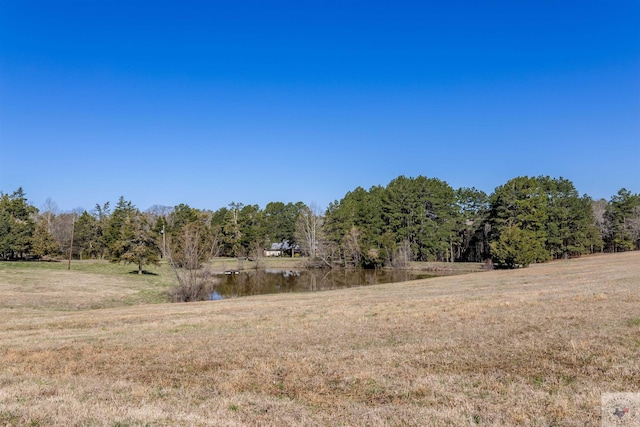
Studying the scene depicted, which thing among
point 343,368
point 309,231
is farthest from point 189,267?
point 309,231

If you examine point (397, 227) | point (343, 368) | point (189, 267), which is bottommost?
point (343, 368)

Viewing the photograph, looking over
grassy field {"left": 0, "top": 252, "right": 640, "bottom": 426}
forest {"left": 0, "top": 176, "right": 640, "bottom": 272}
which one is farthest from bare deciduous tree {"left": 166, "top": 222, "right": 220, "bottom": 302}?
forest {"left": 0, "top": 176, "right": 640, "bottom": 272}

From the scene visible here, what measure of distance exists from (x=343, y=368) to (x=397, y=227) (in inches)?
2781

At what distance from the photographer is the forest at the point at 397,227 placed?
6266 cm

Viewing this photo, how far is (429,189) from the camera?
78375mm

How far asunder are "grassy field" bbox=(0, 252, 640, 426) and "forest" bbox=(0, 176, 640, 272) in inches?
1651

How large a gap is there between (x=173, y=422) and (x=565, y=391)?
5642mm

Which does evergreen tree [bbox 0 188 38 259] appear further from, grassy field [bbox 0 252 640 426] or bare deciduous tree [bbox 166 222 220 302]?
grassy field [bbox 0 252 640 426]

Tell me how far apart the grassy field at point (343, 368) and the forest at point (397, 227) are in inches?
1651

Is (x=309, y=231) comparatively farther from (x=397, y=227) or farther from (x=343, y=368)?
(x=343, y=368)

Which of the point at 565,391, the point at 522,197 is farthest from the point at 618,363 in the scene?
the point at 522,197

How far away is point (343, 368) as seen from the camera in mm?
7914

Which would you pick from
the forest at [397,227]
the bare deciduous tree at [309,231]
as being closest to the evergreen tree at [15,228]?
the forest at [397,227]

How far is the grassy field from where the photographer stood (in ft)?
18.8
